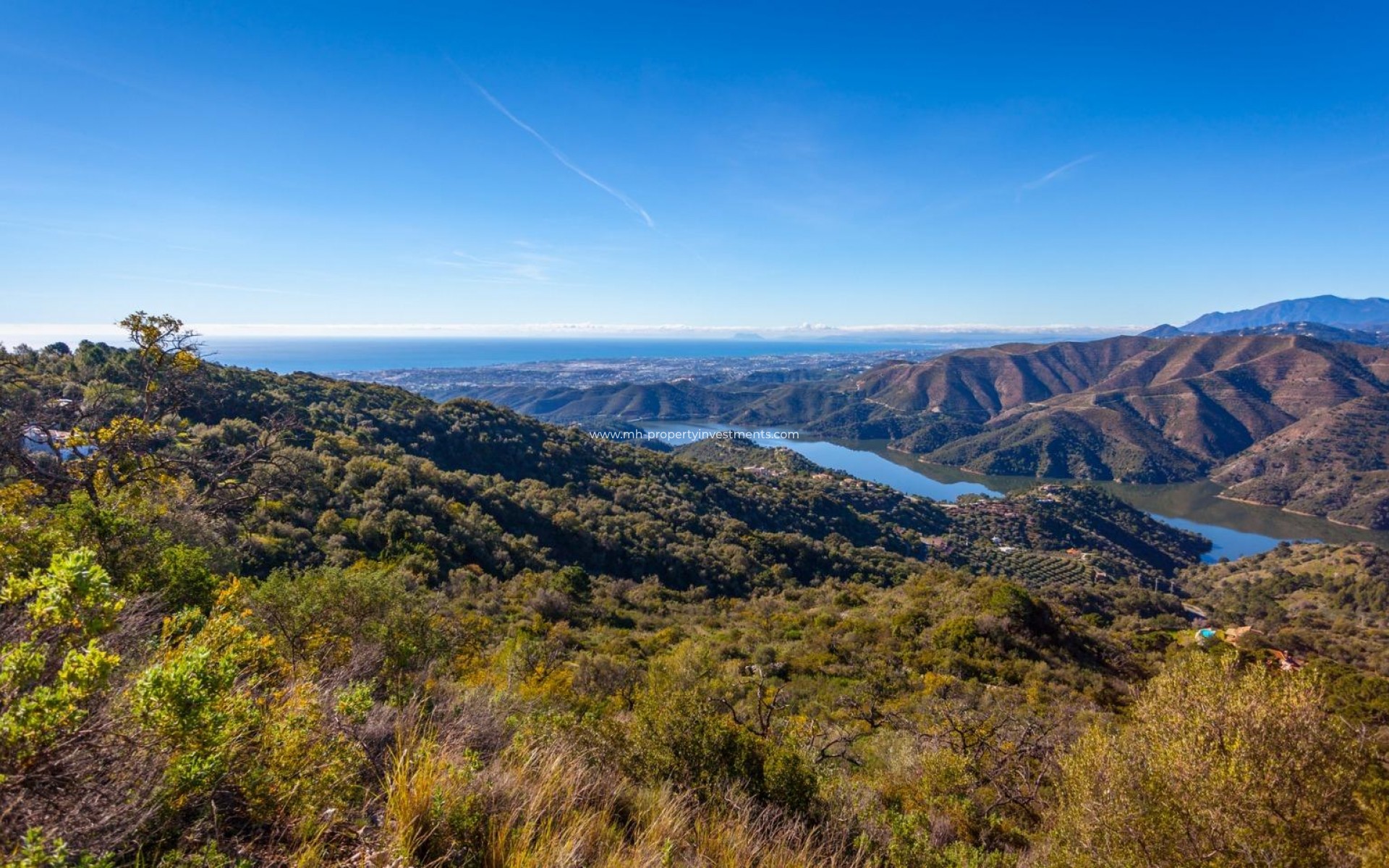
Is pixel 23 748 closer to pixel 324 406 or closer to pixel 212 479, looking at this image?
pixel 212 479

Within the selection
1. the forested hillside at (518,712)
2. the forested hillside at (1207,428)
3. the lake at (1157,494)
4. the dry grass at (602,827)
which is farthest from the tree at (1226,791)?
the forested hillside at (1207,428)

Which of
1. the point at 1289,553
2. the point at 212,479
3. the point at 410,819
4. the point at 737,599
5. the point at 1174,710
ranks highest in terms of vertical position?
the point at 212,479

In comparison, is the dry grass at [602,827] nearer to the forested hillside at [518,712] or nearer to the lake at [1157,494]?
the forested hillside at [518,712]

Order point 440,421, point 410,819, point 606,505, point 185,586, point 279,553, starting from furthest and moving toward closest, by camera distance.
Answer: point 440,421 < point 606,505 < point 279,553 < point 185,586 < point 410,819

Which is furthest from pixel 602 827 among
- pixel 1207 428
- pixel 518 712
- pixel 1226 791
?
pixel 1207 428

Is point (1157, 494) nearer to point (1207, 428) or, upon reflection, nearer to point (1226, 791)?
point (1207, 428)

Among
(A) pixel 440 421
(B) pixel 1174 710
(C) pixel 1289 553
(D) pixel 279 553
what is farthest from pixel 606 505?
(C) pixel 1289 553
